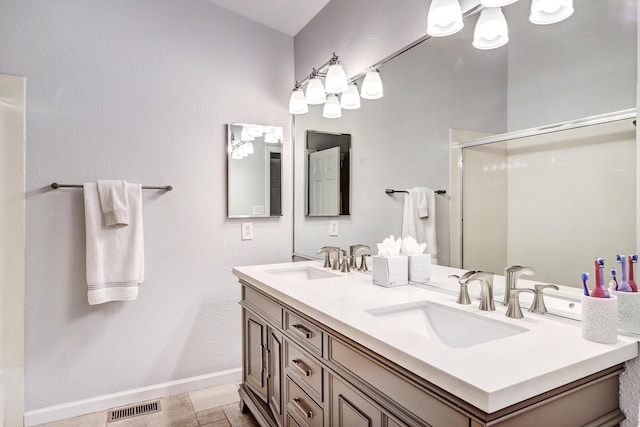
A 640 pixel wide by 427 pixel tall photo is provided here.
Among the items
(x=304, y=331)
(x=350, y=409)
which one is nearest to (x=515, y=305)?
(x=350, y=409)

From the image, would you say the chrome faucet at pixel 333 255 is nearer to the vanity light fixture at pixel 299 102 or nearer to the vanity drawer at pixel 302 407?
the vanity drawer at pixel 302 407

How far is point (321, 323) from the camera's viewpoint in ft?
4.29

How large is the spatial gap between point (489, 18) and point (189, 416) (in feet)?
8.00

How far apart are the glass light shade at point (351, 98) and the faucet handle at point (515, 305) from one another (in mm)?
1371

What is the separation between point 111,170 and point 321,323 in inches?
66.4

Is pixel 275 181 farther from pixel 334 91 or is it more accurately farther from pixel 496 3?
pixel 496 3

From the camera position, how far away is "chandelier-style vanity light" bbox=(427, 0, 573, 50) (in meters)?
1.20

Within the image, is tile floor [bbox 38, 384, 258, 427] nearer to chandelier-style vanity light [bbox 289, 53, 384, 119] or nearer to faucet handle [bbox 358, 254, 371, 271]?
faucet handle [bbox 358, 254, 371, 271]

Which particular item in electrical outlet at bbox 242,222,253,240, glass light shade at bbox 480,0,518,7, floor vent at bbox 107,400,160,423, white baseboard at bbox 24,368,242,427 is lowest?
floor vent at bbox 107,400,160,423

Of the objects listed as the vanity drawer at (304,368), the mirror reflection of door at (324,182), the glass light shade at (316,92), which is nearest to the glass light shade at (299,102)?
the glass light shade at (316,92)

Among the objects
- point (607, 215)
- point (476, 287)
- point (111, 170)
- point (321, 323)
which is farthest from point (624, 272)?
point (111, 170)

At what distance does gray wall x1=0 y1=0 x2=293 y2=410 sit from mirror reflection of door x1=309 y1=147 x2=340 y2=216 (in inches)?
11.0

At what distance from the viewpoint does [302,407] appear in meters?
1.45

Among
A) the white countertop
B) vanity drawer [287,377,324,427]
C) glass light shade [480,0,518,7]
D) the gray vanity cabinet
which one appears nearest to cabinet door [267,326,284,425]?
the gray vanity cabinet
